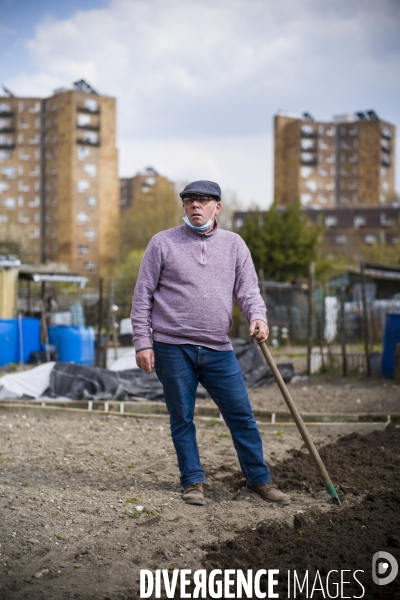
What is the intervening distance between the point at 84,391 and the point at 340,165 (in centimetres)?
9556

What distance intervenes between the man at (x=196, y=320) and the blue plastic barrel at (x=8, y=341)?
11.3 metres

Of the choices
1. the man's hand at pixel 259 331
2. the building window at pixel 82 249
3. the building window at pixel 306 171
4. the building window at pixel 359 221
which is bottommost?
the man's hand at pixel 259 331

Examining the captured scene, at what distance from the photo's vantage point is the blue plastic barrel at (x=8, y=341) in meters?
15.2

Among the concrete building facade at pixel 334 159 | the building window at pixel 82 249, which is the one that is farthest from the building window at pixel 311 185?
the building window at pixel 82 249

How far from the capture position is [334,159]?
99.5m

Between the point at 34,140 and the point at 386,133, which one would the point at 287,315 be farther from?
the point at 386,133

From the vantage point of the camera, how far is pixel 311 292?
13.3m

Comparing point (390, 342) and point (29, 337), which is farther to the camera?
point (29, 337)

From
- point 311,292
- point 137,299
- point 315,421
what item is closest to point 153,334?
point 137,299

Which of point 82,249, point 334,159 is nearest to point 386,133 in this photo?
point 334,159

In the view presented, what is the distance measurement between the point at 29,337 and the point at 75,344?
1.70 m

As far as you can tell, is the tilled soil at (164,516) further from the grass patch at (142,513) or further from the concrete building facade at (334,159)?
the concrete building facade at (334,159)

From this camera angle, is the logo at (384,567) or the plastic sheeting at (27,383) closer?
the logo at (384,567)

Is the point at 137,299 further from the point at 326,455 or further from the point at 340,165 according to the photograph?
the point at 340,165
